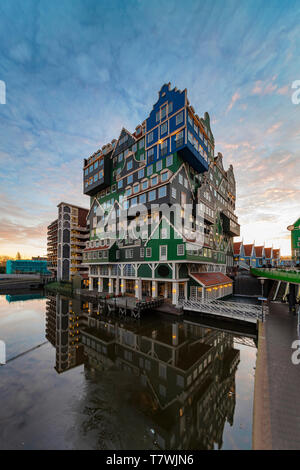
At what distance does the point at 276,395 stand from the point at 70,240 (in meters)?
68.7

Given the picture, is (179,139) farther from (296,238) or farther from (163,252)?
(296,238)

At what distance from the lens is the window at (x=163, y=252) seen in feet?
97.8

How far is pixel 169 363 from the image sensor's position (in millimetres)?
14812

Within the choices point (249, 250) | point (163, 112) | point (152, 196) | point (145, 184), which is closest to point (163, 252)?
point (152, 196)

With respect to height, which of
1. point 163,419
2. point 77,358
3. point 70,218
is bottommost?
point 77,358

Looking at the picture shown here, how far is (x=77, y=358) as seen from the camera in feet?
52.2

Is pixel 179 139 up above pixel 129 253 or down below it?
above

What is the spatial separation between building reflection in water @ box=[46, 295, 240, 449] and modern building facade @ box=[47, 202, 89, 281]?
133ft

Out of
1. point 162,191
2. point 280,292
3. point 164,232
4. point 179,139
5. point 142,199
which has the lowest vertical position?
point 280,292

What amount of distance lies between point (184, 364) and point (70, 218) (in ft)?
213

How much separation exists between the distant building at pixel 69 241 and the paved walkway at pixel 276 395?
59274 mm

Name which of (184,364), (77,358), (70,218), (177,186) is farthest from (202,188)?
(70,218)

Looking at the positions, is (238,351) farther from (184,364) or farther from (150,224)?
(150,224)

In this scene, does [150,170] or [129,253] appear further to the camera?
[129,253]
